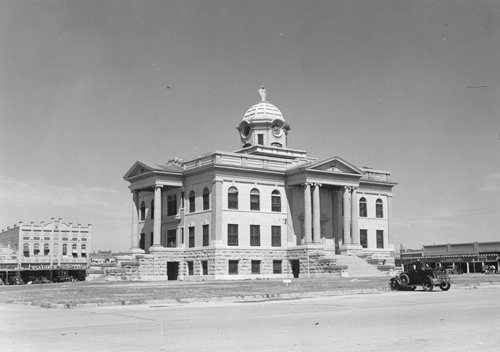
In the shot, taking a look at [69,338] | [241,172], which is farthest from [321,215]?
[69,338]

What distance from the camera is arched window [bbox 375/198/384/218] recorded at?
246 ft

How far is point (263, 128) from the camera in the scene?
75.8 meters

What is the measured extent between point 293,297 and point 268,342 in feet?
54.6

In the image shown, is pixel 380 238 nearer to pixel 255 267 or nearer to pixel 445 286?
pixel 255 267

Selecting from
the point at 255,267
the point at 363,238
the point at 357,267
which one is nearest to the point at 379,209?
the point at 363,238

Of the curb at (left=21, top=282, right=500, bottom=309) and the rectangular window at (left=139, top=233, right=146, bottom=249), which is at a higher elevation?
the rectangular window at (left=139, top=233, right=146, bottom=249)

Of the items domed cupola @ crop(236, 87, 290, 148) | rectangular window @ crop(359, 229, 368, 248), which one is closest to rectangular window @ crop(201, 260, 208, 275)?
domed cupola @ crop(236, 87, 290, 148)

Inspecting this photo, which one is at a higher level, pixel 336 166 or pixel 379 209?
pixel 336 166

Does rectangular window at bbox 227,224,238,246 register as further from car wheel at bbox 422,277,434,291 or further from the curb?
car wheel at bbox 422,277,434,291

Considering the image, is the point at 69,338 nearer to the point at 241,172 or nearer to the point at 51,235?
the point at 241,172

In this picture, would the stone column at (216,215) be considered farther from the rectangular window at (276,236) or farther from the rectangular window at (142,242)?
the rectangular window at (142,242)

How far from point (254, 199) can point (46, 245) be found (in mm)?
82890

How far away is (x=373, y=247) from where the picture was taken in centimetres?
7356

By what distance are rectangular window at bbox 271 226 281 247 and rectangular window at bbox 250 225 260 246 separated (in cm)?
175
